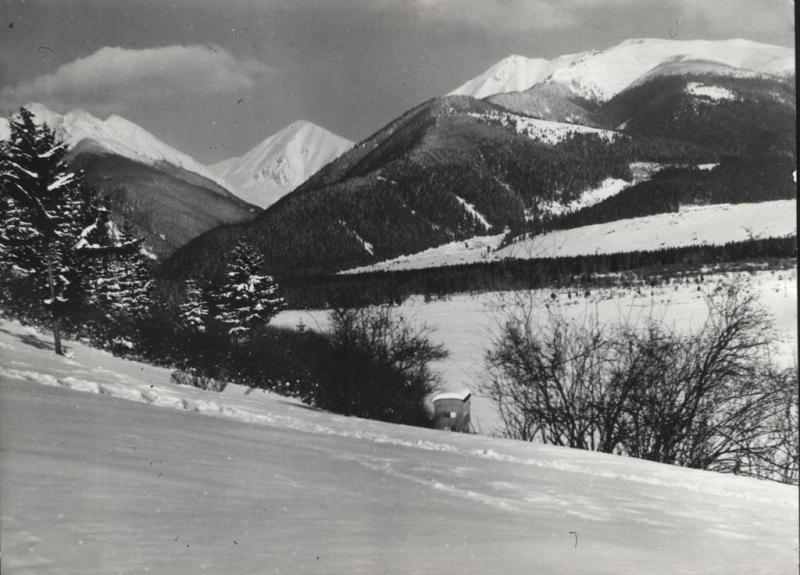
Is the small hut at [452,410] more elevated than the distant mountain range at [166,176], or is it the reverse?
the distant mountain range at [166,176]

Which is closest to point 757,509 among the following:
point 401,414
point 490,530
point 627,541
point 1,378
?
point 627,541

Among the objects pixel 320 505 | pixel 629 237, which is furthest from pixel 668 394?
pixel 629 237

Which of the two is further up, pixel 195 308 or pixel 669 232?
pixel 669 232

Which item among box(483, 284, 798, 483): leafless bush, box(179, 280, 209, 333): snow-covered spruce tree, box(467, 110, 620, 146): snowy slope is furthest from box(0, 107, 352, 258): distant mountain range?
box(467, 110, 620, 146): snowy slope

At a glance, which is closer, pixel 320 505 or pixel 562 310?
pixel 320 505

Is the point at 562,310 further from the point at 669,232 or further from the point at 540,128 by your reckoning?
the point at 540,128

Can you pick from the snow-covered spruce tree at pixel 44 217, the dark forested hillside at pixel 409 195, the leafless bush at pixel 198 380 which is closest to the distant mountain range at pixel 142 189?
the snow-covered spruce tree at pixel 44 217

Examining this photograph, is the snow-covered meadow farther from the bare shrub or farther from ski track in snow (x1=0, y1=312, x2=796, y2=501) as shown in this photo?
ski track in snow (x1=0, y1=312, x2=796, y2=501)

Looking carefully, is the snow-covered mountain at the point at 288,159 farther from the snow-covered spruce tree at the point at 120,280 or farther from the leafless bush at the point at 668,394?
the leafless bush at the point at 668,394
